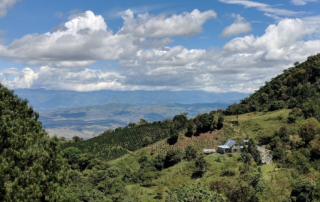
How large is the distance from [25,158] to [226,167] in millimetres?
45524

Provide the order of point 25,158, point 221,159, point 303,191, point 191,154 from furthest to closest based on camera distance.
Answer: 1. point 191,154
2. point 221,159
3. point 303,191
4. point 25,158

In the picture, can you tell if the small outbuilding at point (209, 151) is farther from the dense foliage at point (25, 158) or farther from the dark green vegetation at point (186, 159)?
the dense foliage at point (25, 158)

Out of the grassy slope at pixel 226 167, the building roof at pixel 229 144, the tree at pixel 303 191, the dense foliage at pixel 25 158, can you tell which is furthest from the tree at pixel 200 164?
the dense foliage at pixel 25 158

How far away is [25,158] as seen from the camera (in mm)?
14695

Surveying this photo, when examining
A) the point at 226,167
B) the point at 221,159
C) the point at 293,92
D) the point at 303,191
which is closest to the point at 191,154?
the point at 221,159

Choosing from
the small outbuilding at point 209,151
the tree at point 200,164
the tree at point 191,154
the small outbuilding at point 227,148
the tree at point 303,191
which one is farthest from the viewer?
the small outbuilding at point 209,151

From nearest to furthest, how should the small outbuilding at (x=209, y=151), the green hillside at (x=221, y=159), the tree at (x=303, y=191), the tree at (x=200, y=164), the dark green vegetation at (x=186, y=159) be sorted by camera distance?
the dark green vegetation at (x=186, y=159), the tree at (x=303, y=191), the green hillside at (x=221, y=159), the tree at (x=200, y=164), the small outbuilding at (x=209, y=151)

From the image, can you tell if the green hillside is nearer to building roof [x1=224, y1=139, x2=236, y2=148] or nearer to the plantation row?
the plantation row

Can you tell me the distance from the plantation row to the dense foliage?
70.2 m

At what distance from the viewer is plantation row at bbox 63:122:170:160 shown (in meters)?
88.6

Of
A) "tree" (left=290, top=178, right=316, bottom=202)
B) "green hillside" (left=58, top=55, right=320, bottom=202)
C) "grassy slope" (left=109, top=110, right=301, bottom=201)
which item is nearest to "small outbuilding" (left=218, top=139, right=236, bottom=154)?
"green hillside" (left=58, top=55, right=320, bottom=202)

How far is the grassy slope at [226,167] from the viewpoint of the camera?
4294 centimetres

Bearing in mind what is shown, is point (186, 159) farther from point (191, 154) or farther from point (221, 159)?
point (221, 159)

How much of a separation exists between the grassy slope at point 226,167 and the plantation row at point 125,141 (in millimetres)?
5734
